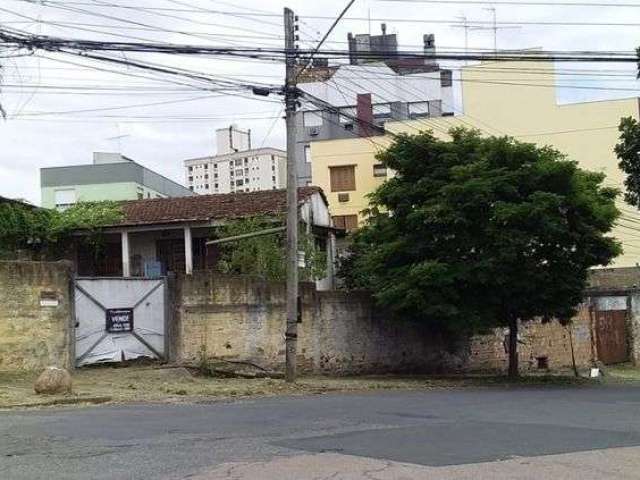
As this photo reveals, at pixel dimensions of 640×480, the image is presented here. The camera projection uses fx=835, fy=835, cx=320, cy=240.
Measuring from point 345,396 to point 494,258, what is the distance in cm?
678

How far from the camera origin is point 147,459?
9156mm

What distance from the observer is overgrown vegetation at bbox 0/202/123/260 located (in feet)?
95.0

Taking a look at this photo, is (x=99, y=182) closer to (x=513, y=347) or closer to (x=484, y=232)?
(x=513, y=347)

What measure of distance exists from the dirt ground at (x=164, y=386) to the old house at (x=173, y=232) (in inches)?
351

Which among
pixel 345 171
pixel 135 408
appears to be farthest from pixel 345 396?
pixel 345 171

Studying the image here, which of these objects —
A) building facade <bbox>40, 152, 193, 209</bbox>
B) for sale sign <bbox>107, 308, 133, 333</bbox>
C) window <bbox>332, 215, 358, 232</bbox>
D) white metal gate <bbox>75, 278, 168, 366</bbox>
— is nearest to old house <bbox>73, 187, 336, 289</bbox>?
white metal gate <bbox>75, 278, 168, 366</bbox>

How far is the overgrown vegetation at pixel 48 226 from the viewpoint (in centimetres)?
2895

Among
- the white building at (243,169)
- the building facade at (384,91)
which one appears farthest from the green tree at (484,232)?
the white building at (243,169)

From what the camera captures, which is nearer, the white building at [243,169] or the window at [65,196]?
the window at [65,196]

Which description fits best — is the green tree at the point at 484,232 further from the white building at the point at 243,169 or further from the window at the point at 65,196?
the white building at the point at 243,169

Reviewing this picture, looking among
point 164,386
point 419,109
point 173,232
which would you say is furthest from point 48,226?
point 419,109

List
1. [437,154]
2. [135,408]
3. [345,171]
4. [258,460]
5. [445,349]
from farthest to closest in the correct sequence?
1. [345,171]
2. [445,349]
3. [437,154]
4. [135,408]
5. [258,460]

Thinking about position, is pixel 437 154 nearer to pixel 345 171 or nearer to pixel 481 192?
pixel 481 192

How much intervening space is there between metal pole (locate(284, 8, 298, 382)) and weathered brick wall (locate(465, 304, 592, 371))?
10779mm
